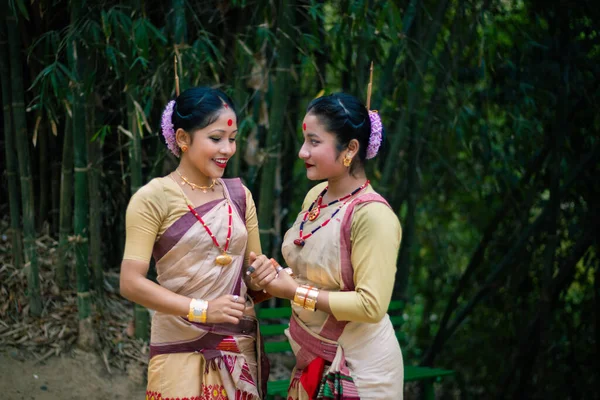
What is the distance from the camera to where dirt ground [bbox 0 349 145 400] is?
133 inches

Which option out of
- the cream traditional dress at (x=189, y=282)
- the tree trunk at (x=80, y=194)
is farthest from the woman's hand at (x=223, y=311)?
the tree trunk at (x=80, y=194)

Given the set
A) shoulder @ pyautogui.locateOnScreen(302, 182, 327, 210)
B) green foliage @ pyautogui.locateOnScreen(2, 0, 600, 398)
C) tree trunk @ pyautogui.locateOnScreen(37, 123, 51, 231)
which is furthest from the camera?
tree trunk @ pyautogui.locateOnScreen(37, 123, 51, 231)

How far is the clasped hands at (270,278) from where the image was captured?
229 cm

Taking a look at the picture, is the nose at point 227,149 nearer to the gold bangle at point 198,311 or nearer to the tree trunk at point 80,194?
the gold bangle at point 198,311

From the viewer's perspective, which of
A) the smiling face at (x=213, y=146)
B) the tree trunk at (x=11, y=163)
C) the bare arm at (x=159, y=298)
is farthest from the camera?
the tree trunk at (x=11, y=163)

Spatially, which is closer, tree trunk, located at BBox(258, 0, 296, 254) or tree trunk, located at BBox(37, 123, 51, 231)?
tree trunk, located at BBox(258, 0, 296, 254)

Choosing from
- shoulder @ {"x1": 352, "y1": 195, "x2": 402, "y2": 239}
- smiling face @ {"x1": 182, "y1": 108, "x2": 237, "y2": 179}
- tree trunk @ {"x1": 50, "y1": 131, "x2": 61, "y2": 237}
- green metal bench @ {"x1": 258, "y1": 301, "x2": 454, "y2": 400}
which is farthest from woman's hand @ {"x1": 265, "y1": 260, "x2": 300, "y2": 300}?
tree trunk @ {"x1": 50, "y1": 131, "x2": 61, "y2": 237}

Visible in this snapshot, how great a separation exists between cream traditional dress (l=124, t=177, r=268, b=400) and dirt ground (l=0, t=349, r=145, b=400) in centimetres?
123

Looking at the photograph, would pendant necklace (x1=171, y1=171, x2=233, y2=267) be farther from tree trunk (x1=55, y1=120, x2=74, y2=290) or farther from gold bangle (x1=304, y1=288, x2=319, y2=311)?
tree trunk (x1=55, y1=120, x2=74, y2=290)

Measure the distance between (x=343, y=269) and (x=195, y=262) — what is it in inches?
17.8

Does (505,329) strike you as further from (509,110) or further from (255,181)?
(255,181)

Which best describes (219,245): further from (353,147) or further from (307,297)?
(353,147)

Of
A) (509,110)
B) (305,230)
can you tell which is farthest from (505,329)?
(305,230)

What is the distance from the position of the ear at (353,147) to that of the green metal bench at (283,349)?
1.42m
